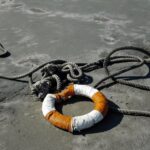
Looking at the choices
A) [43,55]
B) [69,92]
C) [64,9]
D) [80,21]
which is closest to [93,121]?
[69,92]

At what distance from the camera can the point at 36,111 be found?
13.0 feet

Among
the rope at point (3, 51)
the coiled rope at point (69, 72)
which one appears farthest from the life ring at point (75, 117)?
the rope at point (3, 51)

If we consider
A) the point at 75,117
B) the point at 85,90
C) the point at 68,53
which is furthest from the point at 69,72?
the point at 75,117

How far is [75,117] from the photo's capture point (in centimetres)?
358

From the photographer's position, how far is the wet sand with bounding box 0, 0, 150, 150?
3.57 m

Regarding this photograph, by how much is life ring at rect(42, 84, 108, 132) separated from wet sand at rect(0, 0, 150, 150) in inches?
3.3

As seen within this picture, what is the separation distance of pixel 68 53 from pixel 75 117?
1629mm

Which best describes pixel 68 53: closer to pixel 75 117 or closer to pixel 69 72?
pixel 69 72

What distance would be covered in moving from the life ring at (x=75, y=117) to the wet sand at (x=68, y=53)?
84 millimetres

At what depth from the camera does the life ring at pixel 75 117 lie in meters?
3.55

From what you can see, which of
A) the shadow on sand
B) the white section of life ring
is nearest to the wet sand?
the shadow on sand

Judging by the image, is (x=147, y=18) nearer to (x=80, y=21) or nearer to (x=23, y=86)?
(x=80, y=21)

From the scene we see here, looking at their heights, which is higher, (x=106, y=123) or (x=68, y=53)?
(x=106, y=123)

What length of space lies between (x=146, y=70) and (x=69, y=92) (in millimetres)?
Answer: 1084
